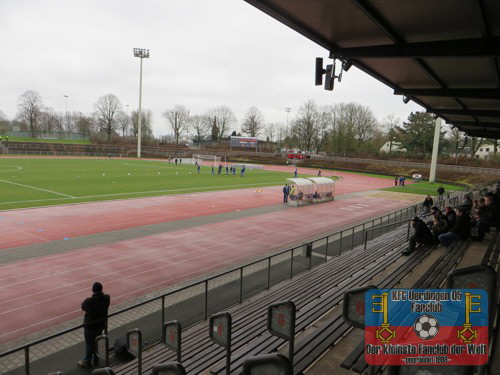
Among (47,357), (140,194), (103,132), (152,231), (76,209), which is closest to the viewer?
(47,357)

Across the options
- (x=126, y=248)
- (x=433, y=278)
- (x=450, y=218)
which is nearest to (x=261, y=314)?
(x=433, y=278)

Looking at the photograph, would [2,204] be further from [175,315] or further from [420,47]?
[420,47]

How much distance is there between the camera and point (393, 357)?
86.9 inches

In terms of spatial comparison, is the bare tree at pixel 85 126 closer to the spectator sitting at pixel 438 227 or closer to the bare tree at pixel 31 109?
the bare tree at pixel 31 109

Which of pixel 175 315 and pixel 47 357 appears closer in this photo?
pixel 47 357

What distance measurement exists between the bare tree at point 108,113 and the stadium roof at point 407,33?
118 m

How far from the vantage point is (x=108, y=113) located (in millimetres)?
116750

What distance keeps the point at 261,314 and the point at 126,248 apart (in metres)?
8.83

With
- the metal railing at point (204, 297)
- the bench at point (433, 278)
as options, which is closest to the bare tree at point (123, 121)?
the metal railing at point (204, 297)

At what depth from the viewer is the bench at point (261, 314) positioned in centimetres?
577

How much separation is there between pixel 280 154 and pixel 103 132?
69.3m

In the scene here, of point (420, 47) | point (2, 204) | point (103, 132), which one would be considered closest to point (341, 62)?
point (420, 47)

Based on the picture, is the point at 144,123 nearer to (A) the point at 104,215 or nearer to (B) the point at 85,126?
(B) the point at 85,126

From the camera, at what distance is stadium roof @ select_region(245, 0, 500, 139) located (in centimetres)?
654
